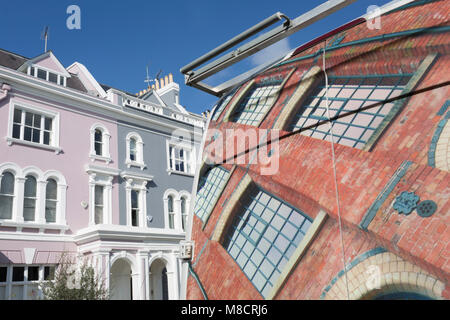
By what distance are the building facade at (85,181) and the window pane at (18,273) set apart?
0.11 feet

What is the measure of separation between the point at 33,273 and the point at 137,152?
24.0ft

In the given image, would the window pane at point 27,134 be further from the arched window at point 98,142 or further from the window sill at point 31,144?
the arched window at point 98,142

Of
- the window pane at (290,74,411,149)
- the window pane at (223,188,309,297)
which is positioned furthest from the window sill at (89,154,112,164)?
the window pane at (290,74,411,149)

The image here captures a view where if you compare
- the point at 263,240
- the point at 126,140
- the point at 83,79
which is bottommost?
the point at 263,240

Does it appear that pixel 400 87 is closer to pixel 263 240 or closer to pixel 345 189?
pixel 345 189

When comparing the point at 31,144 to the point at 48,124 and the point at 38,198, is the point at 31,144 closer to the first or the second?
the point at 48,124

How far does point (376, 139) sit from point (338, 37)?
743 mm

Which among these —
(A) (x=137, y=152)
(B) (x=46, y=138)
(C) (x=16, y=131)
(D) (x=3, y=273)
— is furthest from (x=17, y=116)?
(D) (x=3, y=273)

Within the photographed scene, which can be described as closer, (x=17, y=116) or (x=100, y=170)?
(x=17, y=116)

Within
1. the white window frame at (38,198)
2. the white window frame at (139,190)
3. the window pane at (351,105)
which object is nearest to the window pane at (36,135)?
the white window frame at (38,198)

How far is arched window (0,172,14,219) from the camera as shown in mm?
13789

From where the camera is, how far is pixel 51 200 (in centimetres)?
1512
